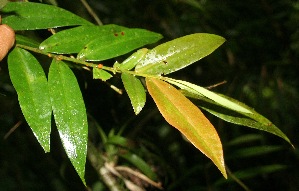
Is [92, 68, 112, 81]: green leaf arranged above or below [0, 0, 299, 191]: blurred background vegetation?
above

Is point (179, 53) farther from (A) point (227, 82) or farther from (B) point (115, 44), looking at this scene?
(A) point (227, 82)

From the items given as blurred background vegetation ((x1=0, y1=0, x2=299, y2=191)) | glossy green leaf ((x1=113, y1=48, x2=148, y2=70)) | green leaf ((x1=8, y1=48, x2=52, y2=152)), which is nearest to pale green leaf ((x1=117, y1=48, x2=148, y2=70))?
glossy green leaf ((x1=113, y1=48, x2=148, y2=70))

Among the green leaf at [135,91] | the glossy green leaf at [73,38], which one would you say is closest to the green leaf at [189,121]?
the green leaf at [135,91]

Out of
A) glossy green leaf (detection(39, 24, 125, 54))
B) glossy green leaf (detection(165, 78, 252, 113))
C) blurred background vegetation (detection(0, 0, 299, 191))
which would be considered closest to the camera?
glossy green leaf (detection(165, 78, 252, 113))

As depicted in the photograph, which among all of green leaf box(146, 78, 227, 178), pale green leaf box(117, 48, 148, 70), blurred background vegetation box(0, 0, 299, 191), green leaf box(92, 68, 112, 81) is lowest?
blurred background vegetation box(0, 0, 299, 191)

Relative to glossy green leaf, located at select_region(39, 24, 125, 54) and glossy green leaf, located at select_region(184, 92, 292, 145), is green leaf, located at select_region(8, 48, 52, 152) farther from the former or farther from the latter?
glossy green leaf, located at select_region(184, 92, 292, 145)

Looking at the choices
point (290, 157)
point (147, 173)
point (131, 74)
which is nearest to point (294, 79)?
point (290, 157)

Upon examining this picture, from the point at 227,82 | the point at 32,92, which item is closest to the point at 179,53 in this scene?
the point at 32,92
